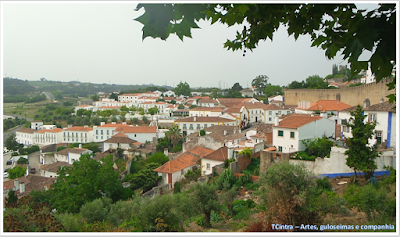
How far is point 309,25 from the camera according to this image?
215cm

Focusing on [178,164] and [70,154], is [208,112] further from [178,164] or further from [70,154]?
[178,164]

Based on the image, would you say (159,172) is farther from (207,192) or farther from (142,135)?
(142,135)

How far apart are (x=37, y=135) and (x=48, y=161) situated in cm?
1159

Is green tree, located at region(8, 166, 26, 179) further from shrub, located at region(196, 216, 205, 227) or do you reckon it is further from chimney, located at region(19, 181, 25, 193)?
shrub, located at region(196, 216, 205, 227)

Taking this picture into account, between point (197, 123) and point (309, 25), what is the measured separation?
1145 inches

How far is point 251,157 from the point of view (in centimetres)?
1388

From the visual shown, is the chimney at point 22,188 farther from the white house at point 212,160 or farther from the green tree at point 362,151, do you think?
the green tree at point 362,151

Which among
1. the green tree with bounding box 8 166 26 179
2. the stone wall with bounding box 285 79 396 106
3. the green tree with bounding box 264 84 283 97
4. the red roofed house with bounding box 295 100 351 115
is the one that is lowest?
the green tree with bounding box 8 166 26 179

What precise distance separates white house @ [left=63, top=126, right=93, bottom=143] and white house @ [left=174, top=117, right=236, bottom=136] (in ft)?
44.5

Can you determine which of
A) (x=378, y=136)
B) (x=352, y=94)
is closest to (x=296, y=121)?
(x=378, y=136)

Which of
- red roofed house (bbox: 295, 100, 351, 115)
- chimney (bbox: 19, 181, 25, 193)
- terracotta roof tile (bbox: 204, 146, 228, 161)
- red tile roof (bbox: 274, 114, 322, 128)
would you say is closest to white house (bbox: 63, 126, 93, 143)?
chimney (bbox: 19, 181, 25, 193)

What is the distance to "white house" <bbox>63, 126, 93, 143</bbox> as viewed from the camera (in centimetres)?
3681

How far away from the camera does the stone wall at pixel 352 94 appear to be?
20422 millimetres

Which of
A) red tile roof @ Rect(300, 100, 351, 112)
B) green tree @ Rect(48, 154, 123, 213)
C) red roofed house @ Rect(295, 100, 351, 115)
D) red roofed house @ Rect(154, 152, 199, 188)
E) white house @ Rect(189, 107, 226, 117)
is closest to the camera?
green tree @ Rect(48, 154, 123, 213)
